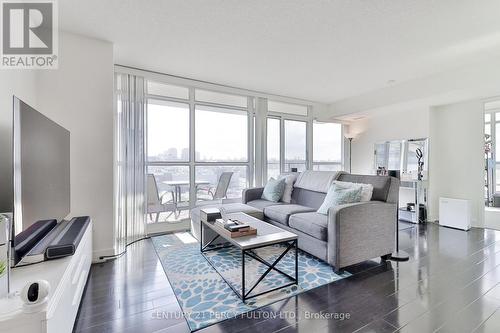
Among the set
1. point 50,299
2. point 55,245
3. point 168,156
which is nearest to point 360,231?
point 50,299

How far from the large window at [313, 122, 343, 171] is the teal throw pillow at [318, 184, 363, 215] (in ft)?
9.84

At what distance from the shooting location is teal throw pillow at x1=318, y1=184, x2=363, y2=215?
8.58ft

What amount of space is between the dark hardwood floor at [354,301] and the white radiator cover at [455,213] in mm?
1432

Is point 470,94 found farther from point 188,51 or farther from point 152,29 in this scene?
point 152,29

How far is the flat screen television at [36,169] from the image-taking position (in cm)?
138

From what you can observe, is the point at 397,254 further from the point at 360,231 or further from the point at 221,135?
the point at 221,135

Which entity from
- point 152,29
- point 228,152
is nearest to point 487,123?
point 228,152

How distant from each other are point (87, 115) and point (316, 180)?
3.20m

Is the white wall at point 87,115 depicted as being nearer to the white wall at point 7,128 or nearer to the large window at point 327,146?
the white wall at point 7,128

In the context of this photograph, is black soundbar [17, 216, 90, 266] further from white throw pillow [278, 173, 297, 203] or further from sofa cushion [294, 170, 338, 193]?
sofa cushion [294, 170, 338, 193]

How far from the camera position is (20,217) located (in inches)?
55.0

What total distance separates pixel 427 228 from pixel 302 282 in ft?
10.6

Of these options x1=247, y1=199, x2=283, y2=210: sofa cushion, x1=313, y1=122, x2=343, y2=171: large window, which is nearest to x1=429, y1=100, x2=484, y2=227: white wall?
x1=313, y1=122, x2=343, y2=171: large window

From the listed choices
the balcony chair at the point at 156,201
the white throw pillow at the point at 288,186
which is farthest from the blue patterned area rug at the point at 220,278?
the white throw pillow at the point at 288,186
